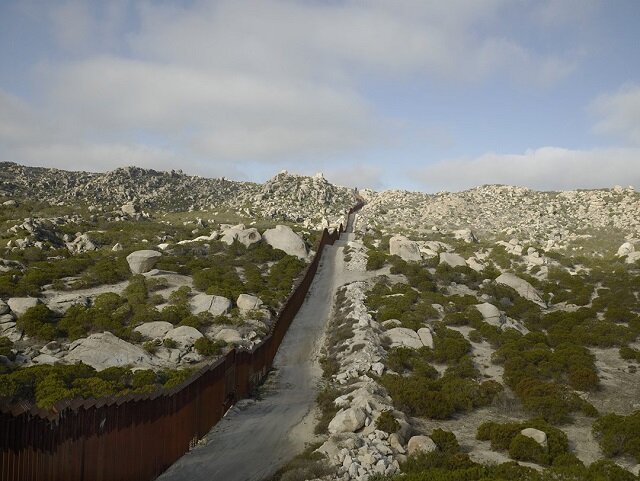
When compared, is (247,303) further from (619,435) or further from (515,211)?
(515,211)

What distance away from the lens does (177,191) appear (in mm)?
121500

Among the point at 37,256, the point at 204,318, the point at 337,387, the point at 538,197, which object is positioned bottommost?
the point at 337,387

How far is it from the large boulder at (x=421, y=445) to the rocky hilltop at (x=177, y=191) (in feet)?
260

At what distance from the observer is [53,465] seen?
28.7 ft

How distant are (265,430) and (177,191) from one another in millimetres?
111728

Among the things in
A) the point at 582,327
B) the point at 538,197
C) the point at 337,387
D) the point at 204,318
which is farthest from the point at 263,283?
the point at 538,197

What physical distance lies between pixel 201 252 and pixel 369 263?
17.4 metres

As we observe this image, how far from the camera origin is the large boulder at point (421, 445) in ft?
46.0

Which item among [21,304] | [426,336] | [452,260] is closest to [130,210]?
[452,260]

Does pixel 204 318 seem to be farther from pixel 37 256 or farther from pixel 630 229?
pixel 630 229

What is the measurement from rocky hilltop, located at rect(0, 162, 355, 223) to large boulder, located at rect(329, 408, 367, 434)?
254 ft

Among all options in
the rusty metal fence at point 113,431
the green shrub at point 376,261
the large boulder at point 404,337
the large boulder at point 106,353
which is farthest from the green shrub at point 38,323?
the green shrub at point 376,261

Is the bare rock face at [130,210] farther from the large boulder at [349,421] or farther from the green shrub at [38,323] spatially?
the large boulder at [349,421]

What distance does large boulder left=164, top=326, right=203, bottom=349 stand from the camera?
25.1 meters
